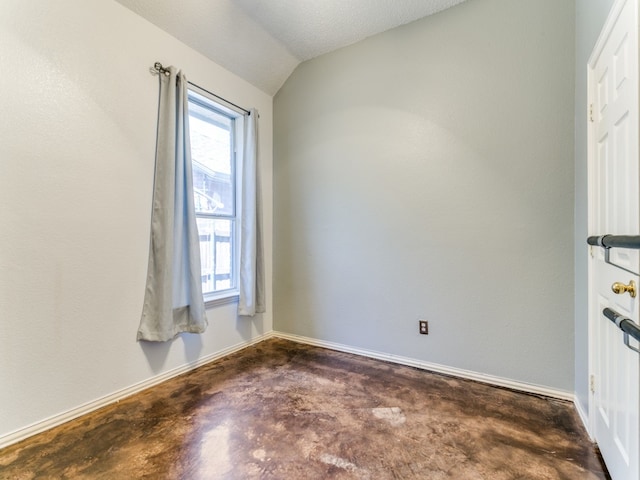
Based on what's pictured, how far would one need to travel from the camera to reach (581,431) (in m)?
1.63

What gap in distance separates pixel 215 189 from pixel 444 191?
200cm

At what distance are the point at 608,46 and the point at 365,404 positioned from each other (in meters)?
2.27

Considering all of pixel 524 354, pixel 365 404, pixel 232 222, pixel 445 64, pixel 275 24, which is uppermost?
pixel 275 24

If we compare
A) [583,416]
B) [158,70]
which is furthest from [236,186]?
[583,416]

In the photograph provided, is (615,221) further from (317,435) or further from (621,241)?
(317,435)

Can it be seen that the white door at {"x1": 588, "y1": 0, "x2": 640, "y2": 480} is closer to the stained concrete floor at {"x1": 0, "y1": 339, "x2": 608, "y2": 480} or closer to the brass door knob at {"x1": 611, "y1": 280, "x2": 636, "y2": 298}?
the brass door knob at {"x1": 611, "y1": 280, "x2": 636, "y2": 298}

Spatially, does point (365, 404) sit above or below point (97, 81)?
below

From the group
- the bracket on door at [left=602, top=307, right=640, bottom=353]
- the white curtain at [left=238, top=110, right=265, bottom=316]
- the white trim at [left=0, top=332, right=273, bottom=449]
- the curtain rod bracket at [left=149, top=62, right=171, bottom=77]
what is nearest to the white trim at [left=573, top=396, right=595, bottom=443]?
the bracket on door at [left=602, top=307, right=640, bottom=353]

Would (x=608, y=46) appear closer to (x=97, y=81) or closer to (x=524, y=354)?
(x=524, y=354)

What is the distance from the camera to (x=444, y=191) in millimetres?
2367

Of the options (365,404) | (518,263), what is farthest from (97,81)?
(518,263)

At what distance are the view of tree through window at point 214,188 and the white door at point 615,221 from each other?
104 inches

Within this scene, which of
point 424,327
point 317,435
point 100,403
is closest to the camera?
point 317,435

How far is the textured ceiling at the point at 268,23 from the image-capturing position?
87.4 inches
